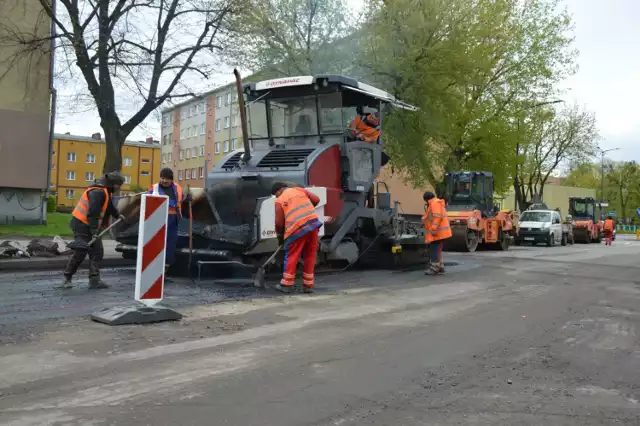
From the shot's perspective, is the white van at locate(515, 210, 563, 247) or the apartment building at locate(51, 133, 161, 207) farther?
the apartment building at locate(51, 133, 161, 207)

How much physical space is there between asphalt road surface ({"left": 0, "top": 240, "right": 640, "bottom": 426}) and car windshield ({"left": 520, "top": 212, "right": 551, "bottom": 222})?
64.9 ft

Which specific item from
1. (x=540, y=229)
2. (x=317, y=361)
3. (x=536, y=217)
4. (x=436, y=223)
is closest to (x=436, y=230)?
(x=436, y=223)

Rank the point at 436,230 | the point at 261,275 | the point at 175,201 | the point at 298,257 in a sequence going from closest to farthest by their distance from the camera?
the point at 298,257
the point at 261,275
the point at 175,201
the point at 436,230

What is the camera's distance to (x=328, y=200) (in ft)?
32.2

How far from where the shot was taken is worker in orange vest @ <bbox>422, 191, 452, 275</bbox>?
37.0ft

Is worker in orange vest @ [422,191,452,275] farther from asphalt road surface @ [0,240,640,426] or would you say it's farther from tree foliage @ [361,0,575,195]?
tree foliage @ [361,0,575,195]

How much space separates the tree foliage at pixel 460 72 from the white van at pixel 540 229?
2.17m

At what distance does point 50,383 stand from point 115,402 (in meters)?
0.61

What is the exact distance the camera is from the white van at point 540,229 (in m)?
26.7

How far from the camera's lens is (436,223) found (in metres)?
11.3

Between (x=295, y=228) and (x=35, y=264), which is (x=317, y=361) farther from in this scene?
(x=35, y=264)

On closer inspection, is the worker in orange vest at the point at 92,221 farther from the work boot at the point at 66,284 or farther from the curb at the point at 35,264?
the curb at the point at 35,264

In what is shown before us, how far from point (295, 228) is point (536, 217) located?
21.9 metres

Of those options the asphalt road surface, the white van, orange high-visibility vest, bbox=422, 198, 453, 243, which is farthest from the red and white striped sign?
the white van
